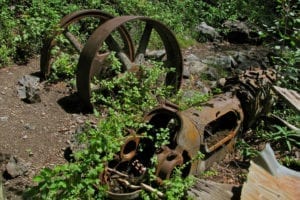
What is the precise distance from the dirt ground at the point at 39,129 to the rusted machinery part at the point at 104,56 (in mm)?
405

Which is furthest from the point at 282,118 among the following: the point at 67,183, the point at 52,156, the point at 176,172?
the point at 67,183

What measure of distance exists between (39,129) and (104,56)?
128cm

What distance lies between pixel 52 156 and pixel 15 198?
2.61ft

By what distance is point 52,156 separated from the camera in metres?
5.32

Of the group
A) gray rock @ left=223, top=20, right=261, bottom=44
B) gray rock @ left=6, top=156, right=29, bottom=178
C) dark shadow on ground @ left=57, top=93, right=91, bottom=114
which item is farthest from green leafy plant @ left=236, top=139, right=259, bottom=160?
gray rock @ left=223, top=20, right=261, bottom=44

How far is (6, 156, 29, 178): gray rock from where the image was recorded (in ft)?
15.9

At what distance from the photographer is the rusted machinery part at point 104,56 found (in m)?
5.77

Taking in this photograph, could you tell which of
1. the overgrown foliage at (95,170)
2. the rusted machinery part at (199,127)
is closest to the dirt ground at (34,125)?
the overgrown foliage at (95,170)

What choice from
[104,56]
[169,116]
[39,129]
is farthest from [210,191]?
[104,56]

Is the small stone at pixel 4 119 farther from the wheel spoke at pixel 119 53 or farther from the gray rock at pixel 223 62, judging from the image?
the gray rock at pixel 223 62

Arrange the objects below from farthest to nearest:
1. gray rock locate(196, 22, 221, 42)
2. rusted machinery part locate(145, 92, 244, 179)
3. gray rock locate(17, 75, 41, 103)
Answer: gray rock locate(196, 22, 221, 42) → gray rock locate(17, 75, 41, 103) → rusted machinery part locate(145, 92, 244, 179)

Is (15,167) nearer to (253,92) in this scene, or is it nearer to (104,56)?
(104,56)

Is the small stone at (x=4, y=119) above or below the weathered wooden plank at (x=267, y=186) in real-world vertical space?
below

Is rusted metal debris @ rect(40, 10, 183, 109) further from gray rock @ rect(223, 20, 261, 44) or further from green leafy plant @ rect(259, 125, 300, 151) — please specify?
gray rock @ rect(223, 20, 261, 44)
